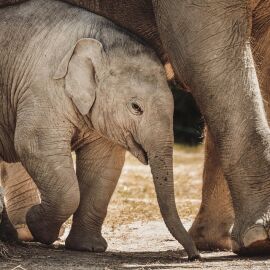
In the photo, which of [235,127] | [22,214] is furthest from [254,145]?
[22,214]

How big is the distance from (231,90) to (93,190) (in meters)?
1.17

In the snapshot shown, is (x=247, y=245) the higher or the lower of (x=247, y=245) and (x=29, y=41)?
the lower

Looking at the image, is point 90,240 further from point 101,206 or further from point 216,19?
point 216,19

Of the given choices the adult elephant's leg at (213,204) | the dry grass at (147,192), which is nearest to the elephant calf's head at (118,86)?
the adult elephant's leg at (213,204)

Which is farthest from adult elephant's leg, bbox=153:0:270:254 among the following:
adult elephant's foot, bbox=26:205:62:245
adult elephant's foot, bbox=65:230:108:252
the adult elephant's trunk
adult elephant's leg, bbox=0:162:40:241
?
adult elephant's leg, bbox=0:162:40:241

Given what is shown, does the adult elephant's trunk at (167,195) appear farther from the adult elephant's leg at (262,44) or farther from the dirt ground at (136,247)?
the adult elephant's leg at (262,44)

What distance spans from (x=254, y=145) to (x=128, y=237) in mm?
1821

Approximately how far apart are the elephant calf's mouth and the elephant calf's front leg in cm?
45

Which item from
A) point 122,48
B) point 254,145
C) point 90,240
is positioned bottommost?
point 90,240

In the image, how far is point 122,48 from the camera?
324 inches

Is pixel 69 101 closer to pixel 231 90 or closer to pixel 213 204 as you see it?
pixel 231 90

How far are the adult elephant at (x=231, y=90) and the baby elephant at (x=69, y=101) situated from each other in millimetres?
208

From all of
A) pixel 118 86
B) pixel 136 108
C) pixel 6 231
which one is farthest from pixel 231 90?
pixel 6 231

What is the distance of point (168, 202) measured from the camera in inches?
311
